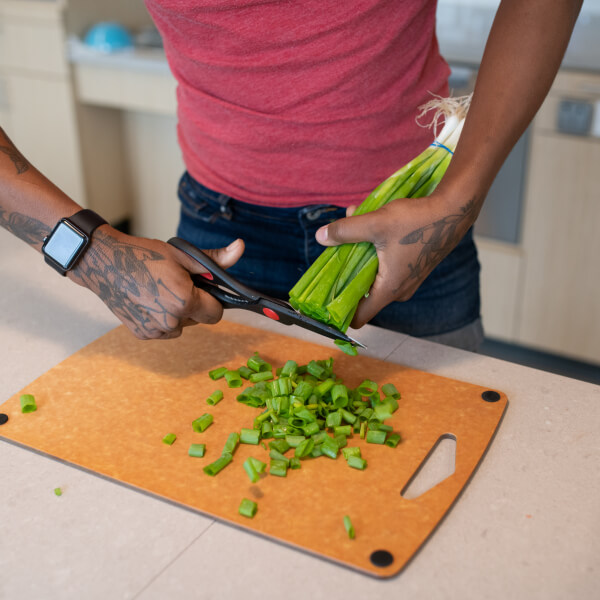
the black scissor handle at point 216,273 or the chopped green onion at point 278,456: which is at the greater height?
the black scissor handle at point 216,273

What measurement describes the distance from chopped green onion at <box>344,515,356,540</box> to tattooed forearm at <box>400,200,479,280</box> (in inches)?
14.8

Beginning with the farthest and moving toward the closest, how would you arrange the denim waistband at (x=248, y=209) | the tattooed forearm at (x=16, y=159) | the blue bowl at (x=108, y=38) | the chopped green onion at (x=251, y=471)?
1. the blue bowl at (x=108, y=38)
2. the denim waistband at (x=248, y=209)
3. the tattooed forearm at (x=16, y=159)
4. the chopped green onion at (x=251, y=471)

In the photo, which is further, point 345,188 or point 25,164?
point 345,188

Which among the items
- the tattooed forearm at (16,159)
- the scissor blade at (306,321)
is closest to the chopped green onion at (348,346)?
the scissor blade at (306,321)

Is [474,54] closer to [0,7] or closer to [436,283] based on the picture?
[436,283]

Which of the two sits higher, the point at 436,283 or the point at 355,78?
the point at 355,78

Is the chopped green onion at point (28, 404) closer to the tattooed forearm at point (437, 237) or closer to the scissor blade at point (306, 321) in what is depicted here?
the scissor blade at point (306, 321)

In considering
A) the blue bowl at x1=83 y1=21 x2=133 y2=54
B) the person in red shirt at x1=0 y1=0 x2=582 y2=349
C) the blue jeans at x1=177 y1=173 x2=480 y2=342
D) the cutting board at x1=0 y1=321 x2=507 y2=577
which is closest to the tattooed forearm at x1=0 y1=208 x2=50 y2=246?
the person in red shirt at x1=0 y1=0 x2=582 y2=349

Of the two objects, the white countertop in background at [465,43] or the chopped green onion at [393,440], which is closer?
the chopped green onion at [393,440]

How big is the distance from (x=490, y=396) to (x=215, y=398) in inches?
14.3

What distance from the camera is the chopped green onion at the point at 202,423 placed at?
93 cm

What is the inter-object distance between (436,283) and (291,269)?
0.79 ft

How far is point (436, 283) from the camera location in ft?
4.06

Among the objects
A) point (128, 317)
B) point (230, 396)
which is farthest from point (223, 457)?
point (128, 317)
